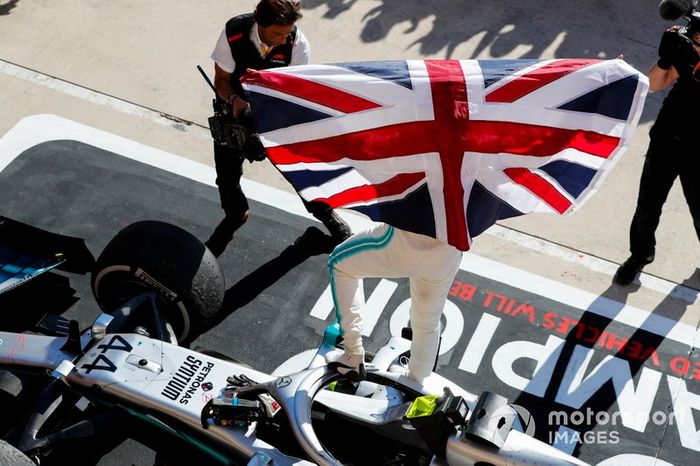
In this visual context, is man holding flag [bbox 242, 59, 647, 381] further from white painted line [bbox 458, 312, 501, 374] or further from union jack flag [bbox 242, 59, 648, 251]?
white painted line [bbox 458, 312, 501, 374]

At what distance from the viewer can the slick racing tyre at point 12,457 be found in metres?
3.79

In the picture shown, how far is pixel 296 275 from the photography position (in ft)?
19.3

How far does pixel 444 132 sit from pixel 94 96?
4320mm

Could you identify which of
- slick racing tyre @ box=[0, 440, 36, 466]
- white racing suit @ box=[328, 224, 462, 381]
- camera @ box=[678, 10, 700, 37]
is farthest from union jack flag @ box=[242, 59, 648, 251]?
slick racing tyre @ box=[0, 440, 36, 466]

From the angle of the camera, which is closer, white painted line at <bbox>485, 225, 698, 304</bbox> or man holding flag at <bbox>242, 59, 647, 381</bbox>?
man holding flag at <bbox>242, 59, 647, 381</bbox>

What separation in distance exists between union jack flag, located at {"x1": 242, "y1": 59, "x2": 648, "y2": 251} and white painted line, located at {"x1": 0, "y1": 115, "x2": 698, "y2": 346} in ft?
6.34

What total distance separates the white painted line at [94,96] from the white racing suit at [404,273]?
10.0 ft

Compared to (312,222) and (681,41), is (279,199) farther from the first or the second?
(681,41)

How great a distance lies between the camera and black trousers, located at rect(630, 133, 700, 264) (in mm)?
5160

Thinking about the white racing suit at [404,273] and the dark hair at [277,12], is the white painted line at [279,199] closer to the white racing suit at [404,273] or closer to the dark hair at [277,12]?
the white racing suit at [404,273]

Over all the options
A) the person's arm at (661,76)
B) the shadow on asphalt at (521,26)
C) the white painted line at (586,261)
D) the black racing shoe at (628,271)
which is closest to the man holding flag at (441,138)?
the person's arm at (661,76)

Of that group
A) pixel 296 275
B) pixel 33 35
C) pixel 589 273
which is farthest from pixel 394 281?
pixel 33 35

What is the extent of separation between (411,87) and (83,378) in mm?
2076

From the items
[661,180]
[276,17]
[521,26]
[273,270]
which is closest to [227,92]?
[276,17]
